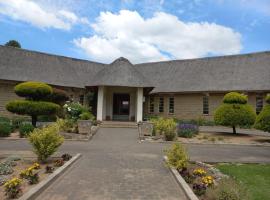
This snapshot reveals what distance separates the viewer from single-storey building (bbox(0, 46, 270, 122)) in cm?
2842

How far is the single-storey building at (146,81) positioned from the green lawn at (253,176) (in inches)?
673

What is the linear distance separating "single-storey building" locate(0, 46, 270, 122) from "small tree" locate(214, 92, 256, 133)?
608 centimetres

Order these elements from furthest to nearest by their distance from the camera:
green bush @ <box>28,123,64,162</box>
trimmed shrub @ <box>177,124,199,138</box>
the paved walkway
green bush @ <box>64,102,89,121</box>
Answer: green bush @ <box>64,102,89,121</box>
trimmed shrub @ <box>177,124,199,138</box>
green bush @ <box>28,123,64,162</box>
the paved walkway

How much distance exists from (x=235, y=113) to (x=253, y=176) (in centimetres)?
1268

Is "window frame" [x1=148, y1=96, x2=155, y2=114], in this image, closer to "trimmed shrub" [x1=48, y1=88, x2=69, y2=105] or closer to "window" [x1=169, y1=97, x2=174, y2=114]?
"window" [x1=169, y1=97, x2=174, y2=114]

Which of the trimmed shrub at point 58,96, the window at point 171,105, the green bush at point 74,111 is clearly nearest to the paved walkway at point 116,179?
the green bush at point 74,111

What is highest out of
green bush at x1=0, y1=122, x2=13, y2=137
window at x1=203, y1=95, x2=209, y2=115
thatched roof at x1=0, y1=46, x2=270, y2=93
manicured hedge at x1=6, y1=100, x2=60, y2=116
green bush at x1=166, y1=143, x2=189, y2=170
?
thatched roof at x1=0, y1=46, x2=270, y2=93

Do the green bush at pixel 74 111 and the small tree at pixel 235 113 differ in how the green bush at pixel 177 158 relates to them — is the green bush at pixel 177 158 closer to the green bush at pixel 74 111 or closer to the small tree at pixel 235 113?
the green bush at pixel 74 111

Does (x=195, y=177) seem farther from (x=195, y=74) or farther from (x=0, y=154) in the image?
(x=195, y=74)

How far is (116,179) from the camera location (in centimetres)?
891

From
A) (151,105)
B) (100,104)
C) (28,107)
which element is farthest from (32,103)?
(151,105)

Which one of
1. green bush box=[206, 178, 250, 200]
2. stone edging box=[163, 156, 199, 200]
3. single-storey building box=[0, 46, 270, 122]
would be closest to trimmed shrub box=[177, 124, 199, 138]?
single-storey building box=[0, 46, 270, 122]

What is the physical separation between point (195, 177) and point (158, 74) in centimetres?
2775

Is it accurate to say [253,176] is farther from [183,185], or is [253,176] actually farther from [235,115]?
[235,115]
